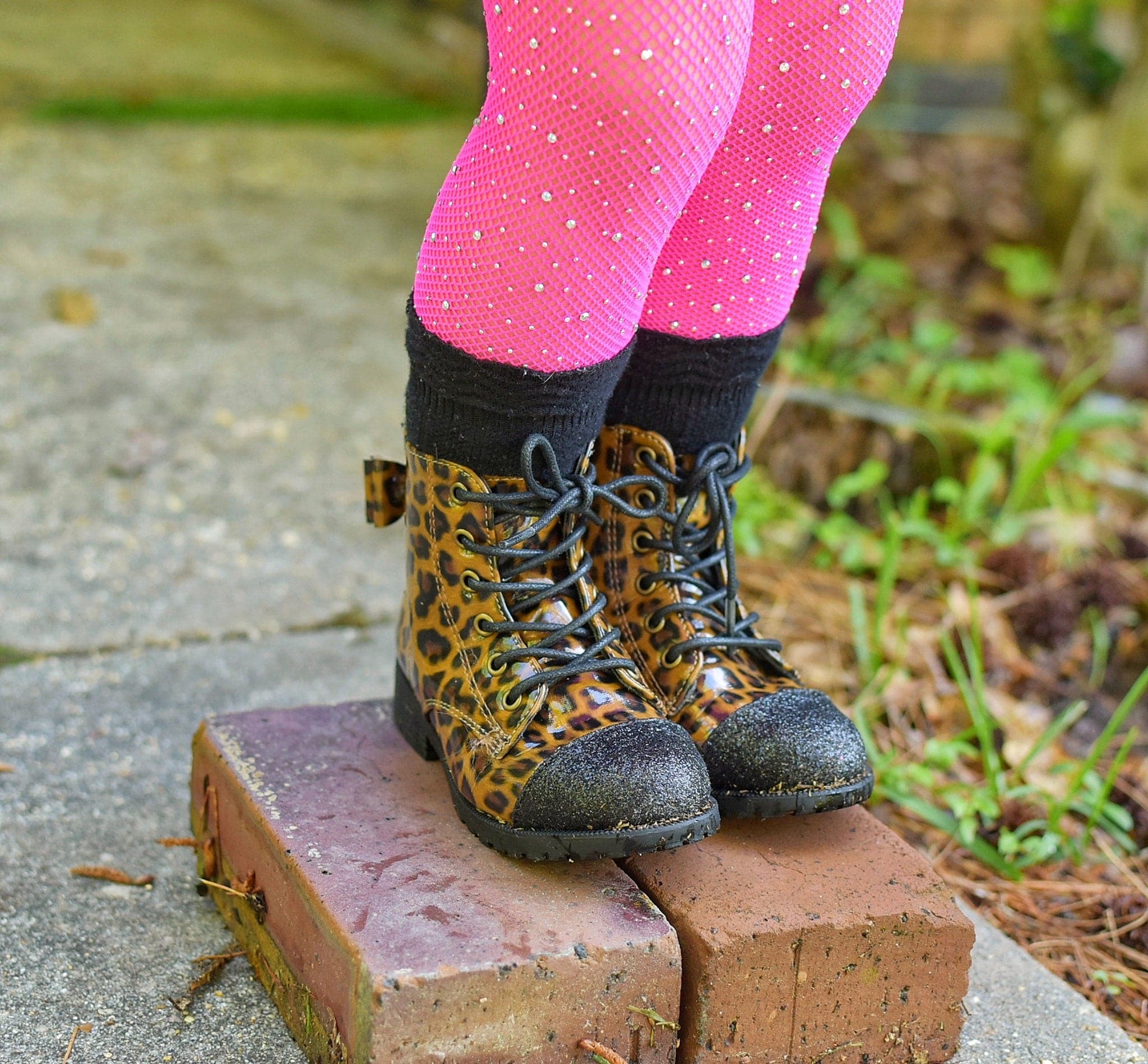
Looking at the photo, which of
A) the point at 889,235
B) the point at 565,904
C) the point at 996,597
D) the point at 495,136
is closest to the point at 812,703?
the point at 565,904

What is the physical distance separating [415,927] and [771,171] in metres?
0.68

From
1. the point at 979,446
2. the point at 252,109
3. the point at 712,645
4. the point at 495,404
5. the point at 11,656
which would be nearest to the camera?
the point at 495,404

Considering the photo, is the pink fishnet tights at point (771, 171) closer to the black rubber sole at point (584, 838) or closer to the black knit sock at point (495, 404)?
the black knit sock at point (495, 404)

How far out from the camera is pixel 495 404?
3.37ft

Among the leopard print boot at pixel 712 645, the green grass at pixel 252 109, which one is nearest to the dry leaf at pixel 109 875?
the leopard print boot at pixel 712 645

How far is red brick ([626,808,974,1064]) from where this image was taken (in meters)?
0.98

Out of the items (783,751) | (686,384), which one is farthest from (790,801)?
(686,384)

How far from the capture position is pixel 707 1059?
1.00 m

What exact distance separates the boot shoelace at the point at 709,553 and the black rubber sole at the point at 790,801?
0.14 meters

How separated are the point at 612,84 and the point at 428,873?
23.6 inches

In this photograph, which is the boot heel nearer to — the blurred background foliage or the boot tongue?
the boot tongue

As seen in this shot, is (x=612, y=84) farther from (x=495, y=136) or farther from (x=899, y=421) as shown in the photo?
(x=899, y=421)

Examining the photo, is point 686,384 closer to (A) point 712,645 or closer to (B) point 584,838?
(A) point 712,645

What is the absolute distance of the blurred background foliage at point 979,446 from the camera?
1501mm
